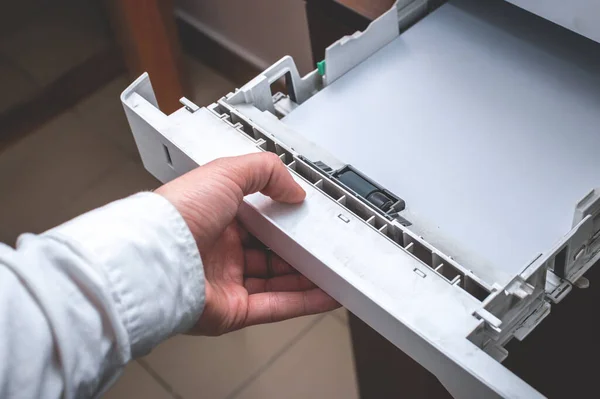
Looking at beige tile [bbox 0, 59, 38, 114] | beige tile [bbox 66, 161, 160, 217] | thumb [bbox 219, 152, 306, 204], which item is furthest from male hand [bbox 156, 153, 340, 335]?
beige tile [bbox 0, 59, 38, 114]

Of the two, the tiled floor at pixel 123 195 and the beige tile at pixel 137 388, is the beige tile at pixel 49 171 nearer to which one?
the tiled floor at pixel 123 195

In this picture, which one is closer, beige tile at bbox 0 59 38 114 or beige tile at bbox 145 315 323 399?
beige tile at bbox 145 315 323 399

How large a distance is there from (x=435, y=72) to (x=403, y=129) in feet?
0.31

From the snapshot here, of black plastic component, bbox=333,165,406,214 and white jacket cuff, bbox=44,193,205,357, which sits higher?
white jacket cuff, bbox=44,193,205,357

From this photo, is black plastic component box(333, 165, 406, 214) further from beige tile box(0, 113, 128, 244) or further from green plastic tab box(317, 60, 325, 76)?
beige tile box(0, 113, 128, 244)

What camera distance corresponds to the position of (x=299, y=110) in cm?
77

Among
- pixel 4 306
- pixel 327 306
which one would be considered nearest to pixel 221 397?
pixel 327 306

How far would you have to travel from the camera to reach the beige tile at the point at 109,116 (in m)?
1.75

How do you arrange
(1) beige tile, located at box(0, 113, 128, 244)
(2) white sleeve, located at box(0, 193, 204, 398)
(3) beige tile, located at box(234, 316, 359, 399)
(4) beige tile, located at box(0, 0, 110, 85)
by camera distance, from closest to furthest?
(2) white sleeve, located at box(0, 193, 204, 398) → (3) beige tile, located at box(234, 316, 359, 399) → (1) beige tile, located at box(0, 113, 128, 244) → (4) beige tile, located at box(0, 0, 110, 85)

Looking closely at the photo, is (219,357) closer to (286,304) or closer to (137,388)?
(137,388)

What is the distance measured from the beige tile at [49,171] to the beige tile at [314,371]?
1.90 feet

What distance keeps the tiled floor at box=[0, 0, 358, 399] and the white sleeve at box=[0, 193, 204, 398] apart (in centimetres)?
83

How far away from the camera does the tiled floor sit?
4.59 feet

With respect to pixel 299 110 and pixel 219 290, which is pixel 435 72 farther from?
pixel 219 290
